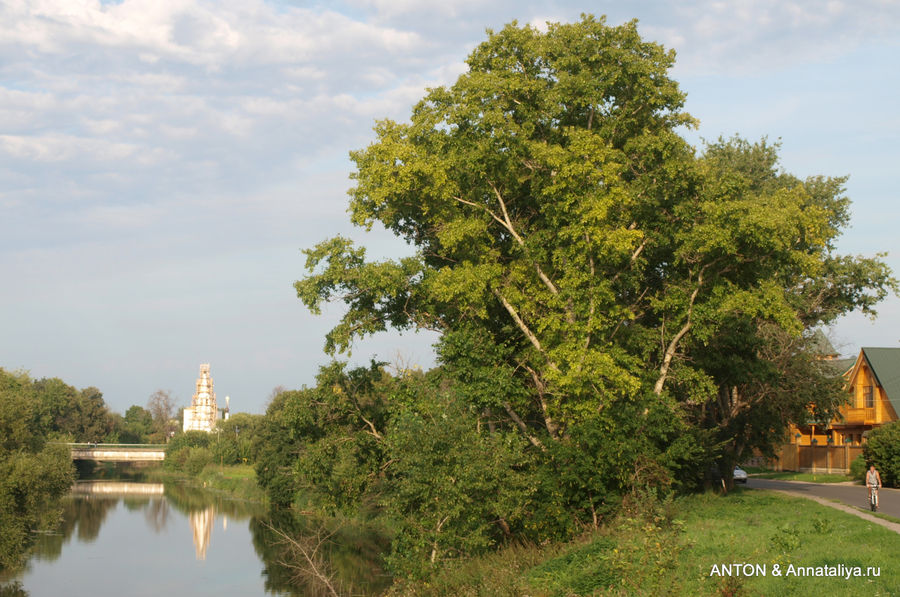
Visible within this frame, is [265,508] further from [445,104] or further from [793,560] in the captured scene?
[793,560]

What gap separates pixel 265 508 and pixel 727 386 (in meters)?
47.5

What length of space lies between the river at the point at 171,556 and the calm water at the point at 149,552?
0.05 metres

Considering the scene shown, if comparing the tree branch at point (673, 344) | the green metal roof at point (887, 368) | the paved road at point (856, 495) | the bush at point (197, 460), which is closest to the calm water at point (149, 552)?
the tree branch at point (673, 344)

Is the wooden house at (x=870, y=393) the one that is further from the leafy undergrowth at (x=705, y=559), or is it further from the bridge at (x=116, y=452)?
the bridge at (x=116, y=452)

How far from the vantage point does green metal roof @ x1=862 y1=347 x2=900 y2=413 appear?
4754 centimetres

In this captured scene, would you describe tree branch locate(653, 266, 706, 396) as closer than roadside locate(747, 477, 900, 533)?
No

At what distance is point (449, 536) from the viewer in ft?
77.2

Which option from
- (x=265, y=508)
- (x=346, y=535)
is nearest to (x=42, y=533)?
(x=265, y=508)

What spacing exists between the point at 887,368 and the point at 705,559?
37.0 metres

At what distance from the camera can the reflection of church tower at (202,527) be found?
176 feet

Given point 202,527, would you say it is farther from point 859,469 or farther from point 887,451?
point 887,451

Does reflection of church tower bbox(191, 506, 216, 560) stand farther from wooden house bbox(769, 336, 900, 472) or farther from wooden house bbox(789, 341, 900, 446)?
wooden house bbox(789, 341, 900, 446)

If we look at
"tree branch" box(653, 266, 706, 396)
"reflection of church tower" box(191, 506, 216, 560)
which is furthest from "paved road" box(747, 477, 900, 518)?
"reflection of church tower" box(191, 506, 216, 560)

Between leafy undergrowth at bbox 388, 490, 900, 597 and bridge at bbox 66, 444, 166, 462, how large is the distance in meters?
113
